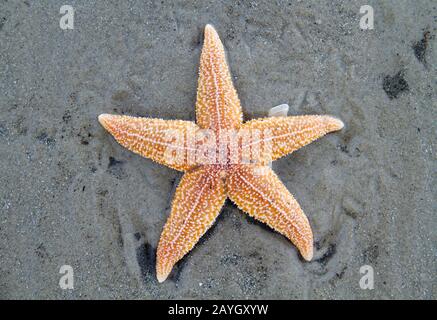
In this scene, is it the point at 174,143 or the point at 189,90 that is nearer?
the point at 174,143

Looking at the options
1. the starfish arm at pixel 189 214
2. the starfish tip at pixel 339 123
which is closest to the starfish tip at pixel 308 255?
the starfish arm at pixel 189 214

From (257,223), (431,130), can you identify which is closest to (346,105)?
(431,130)

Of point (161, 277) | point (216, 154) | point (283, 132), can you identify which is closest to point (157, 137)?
point (216, 154)

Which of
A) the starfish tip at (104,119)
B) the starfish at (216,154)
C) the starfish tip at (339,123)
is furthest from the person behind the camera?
the starfish tip at (339,123)

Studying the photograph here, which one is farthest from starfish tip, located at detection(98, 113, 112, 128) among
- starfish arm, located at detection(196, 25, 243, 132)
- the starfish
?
starfish arm, located at detection(196, 25, 243, 132)

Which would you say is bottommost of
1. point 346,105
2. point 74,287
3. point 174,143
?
point 74,287

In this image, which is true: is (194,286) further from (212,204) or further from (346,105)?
(346,105)

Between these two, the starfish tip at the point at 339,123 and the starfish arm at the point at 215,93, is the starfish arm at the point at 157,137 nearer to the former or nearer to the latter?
the starfish arm at the point at 215,93
